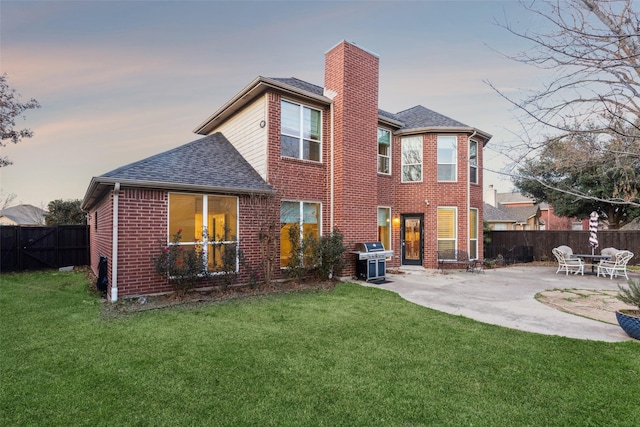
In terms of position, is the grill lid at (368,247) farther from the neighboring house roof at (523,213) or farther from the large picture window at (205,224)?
the neighboring house roof at (523,213)

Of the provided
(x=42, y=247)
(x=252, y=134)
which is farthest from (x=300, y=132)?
(x=42, y=247)

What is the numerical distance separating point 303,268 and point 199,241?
295cm

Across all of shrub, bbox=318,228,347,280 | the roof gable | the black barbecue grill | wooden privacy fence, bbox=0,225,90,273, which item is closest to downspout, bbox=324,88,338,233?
shrub, bbox=318,228,347,280

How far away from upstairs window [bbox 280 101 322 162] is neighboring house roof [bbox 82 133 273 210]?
138 centimetres

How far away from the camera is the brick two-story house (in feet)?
24.1

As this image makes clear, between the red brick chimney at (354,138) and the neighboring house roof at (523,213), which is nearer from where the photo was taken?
the red brick chimney at (354,138)

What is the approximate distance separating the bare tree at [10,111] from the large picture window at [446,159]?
18.8 meters

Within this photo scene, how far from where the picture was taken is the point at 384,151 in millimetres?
12641

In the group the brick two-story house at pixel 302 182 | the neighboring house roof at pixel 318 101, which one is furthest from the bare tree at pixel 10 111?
the neighboring house roof at pixel 318 101

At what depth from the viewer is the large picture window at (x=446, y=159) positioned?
1283cm

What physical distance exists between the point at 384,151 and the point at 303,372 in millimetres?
10459

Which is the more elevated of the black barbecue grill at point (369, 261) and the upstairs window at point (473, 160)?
the upstairs window at point (473, 160)

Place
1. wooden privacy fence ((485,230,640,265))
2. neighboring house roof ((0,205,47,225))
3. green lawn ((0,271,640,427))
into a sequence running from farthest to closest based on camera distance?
neighboring house roof ((0,205,47,225)), wooden privacy fence ((485,230,640,265)), green lawn ((0,271,640,427))

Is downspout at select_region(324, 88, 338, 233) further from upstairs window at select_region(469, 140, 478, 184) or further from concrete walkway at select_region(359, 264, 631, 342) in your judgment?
upstairs window at select_region(469, 140, 478, 184)
